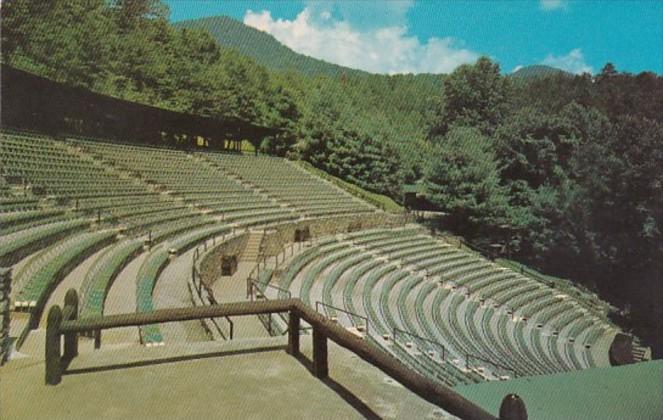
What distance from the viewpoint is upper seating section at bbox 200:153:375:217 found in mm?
27844

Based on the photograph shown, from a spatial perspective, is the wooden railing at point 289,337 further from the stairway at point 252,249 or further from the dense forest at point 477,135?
the dense forest at point 477,135

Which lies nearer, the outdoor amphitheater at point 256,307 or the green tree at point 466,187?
the outdoor amphitheater at point 256,307

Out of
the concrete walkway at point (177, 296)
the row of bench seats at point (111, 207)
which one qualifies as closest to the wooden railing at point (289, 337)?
the row of bench seats at point (111, 207)

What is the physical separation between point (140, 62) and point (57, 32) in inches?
417

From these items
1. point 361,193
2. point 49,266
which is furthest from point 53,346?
point 361,193

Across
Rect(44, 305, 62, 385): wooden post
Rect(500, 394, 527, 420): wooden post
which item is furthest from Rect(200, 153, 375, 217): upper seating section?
Rect(500, 394, 527, 420): wooden post

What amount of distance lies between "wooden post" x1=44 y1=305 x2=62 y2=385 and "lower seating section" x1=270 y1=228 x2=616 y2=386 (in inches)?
351

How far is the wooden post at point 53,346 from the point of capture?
3.09m

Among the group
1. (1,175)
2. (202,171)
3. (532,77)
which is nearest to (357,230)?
(202,171)

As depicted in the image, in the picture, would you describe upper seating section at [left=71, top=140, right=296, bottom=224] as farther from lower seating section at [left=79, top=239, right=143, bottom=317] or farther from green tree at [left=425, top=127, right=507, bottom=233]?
green tree at [left=425, top=127, right=507, bottom=233]

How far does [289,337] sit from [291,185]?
2708 centimetres

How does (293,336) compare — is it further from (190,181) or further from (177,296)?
(190,181)

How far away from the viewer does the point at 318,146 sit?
43438 mm

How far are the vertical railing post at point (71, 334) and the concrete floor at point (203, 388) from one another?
0.08 metres
